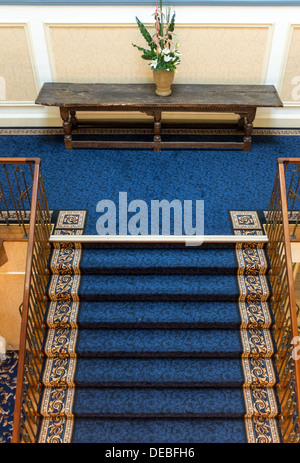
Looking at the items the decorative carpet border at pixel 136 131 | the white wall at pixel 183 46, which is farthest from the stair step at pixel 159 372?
the white wall at pixel 183 46

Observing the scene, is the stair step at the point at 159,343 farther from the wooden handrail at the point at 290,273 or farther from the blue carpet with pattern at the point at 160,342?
the wooden handrail at the point at 290,273

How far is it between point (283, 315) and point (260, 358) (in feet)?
1.59

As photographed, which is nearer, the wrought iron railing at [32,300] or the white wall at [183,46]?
the wrought iron railing at [32,300]

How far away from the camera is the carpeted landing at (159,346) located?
14.2 feet

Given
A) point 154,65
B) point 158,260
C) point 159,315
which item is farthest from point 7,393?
point 154,65

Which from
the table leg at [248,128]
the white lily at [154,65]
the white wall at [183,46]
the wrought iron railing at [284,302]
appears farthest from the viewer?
the table leg at [248,128]

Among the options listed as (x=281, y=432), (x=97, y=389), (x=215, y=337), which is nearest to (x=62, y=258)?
(x=97, y=389)

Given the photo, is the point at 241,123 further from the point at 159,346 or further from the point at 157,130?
the point at 159,346

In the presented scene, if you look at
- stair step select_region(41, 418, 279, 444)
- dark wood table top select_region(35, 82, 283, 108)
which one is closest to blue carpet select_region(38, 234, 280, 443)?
stair step select_region(41, 418, 279, 444)

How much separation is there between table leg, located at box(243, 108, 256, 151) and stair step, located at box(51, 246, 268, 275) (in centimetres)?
169

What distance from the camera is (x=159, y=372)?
447cm

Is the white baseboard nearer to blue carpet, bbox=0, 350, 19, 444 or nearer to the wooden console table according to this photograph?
the wooden console table

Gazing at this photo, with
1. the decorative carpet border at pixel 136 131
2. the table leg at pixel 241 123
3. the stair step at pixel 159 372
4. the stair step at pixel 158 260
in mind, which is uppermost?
the table leg at pixel 241 123

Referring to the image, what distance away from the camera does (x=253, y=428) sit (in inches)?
169
